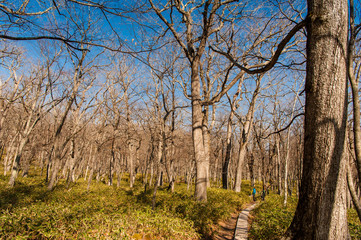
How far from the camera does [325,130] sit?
7.59 feet

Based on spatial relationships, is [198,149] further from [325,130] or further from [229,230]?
[325,130]

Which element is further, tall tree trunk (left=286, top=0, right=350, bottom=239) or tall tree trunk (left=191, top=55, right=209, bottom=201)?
tall tree trunk (left=191, top=55, right=209, bottom=201)

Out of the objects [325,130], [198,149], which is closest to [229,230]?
[198,149]

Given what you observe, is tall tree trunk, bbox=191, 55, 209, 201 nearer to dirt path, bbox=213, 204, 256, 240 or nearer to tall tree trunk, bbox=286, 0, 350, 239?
dirt path, bbox=213, 204, 256, 240

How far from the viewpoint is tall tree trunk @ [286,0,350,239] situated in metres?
2.24

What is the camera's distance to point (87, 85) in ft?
41.3

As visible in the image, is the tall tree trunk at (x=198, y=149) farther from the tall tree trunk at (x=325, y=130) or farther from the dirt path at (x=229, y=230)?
the tall tree trunk at (x=325, y=130)

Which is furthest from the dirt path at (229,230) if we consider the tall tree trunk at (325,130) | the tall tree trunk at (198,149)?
the tall tree trunk at (325,130)

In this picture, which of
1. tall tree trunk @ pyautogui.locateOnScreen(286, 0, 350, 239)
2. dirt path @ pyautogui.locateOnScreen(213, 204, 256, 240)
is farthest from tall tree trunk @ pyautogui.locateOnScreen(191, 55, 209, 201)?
tall tree trunk @ pyautogui.locateOnScreen(286, 0, 350, 239)

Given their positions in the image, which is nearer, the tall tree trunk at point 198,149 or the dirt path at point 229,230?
the dirt path at point 229,230

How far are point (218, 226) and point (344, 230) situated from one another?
5152 mm

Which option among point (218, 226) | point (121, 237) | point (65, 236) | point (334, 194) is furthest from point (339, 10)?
point (218, 226)

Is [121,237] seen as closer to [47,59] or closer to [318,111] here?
[318,111]

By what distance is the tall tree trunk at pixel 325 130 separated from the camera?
2.24 metres
